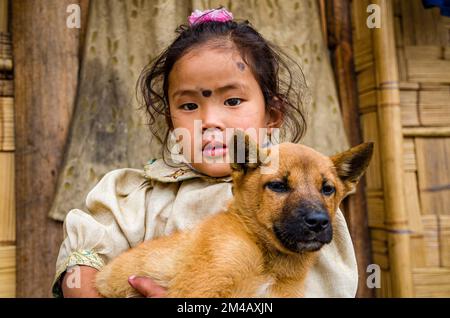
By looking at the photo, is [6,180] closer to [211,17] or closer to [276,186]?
[211,17]

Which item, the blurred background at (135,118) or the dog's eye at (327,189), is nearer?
the dog's eye at (327,189)

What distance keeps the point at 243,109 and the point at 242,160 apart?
0.60 ft

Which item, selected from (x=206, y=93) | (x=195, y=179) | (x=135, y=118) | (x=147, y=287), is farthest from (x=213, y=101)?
(x=135, y=118)

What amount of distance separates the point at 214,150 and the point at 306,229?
1.22 ft

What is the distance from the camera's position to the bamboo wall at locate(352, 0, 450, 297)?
213cm

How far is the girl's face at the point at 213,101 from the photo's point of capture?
1179mm

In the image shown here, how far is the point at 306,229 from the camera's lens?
3.11ft

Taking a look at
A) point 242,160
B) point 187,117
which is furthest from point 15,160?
point 242,160

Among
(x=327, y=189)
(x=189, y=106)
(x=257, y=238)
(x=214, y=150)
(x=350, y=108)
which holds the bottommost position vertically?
(x=257, y=238)

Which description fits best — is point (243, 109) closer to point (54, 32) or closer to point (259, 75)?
point (259, 75)

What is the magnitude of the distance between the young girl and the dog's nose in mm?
300

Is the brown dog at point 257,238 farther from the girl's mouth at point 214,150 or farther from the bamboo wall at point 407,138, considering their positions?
the bamboo wall at point 407,138

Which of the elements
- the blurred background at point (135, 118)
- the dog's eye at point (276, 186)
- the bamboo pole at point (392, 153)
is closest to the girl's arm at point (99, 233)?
the dog's eye at point (276, 186)

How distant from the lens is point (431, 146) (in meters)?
2.31
